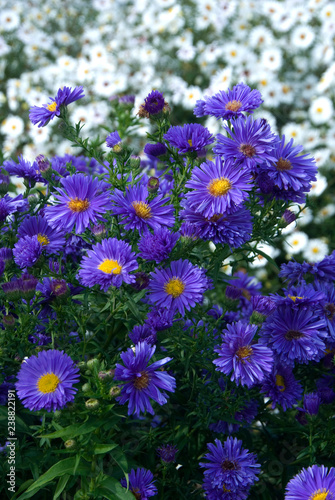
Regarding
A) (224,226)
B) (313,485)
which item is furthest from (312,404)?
(224,226)

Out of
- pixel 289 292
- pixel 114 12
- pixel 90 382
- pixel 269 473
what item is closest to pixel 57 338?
pixel 90 382

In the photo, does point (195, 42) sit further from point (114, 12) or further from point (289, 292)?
point (289, 292)

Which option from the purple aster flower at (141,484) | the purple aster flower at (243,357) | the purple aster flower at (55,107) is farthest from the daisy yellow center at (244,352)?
the purple aster flower at (55,107)

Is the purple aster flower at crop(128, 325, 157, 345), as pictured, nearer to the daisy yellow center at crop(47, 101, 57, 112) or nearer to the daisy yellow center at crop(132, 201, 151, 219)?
the daisy yellow center at crop(132, 201, 151, 219)

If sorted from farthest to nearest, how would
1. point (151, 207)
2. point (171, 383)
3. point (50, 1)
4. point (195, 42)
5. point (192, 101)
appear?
point (50, 1) < point (195, 42) < point (192, 101) < point (151, 207) < point (171, 383)

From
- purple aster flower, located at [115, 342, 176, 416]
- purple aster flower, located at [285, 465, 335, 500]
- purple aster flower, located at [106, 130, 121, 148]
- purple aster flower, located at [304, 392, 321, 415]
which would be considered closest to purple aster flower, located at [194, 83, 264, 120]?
purple aster flower, located at [106, 130, 121, 148]

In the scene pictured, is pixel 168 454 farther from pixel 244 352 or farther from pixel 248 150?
pixel 248 150

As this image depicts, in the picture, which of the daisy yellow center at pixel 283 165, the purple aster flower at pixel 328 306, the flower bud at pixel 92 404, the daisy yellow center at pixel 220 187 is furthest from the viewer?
the purple aster flower at pixel 328 306

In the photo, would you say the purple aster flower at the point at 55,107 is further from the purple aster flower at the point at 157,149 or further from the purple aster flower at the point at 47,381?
the purple aster flower at the point at 47,381
